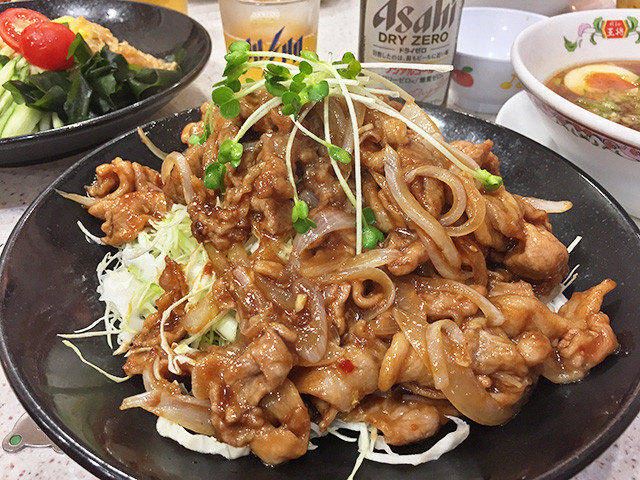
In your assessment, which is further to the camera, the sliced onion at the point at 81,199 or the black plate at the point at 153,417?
the sliced onion at the point at 81,199

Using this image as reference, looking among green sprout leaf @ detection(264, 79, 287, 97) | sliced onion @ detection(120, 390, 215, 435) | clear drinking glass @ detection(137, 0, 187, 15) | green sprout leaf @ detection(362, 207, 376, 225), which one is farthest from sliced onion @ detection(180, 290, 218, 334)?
clear drinking glass @ detection(137, 0, 187, 15)

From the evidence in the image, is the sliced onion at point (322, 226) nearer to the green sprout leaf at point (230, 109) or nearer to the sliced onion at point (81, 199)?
the green sprout leaf at point (230, 109)

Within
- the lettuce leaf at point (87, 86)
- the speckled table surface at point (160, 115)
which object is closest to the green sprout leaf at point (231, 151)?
the speckled table surface at point (160, 115)

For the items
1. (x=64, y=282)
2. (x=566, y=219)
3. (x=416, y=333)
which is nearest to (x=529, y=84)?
(x=566, y=219)

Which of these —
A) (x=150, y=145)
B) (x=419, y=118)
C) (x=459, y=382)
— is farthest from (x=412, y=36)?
(x=459, y=382)

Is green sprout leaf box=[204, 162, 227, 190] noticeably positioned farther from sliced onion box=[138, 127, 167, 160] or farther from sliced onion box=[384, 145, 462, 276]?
sliced onion box=[138, 127, 167, 160]

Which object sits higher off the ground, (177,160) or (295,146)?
(295,146)

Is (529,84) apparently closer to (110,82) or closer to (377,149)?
(377,149)
